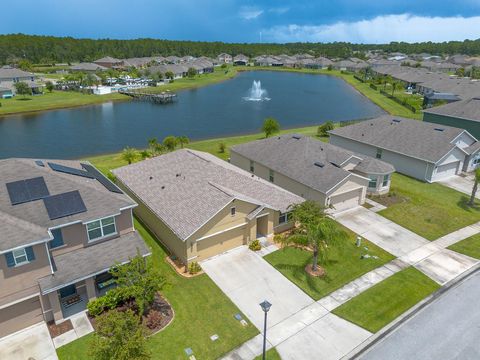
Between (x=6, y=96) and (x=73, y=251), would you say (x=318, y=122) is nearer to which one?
(x=73, y=251)

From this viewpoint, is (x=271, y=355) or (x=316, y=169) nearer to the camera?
(x=271, y=355)

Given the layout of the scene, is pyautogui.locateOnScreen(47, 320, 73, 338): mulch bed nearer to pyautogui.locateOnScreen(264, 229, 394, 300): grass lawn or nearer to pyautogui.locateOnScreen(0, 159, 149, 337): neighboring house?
pyautogui.locateOnScreen(0, 159, 149, 337): neighboring house

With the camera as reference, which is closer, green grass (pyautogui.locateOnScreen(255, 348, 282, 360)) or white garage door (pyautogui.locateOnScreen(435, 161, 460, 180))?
green grass (pyautogui.locateOnScreen(255, 348, 282, 360))

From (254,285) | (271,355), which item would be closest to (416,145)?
(254,285)

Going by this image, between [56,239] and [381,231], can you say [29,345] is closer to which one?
[56,239]

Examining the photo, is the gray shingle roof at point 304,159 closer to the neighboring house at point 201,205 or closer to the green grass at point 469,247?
the neighboring house at point 201,205

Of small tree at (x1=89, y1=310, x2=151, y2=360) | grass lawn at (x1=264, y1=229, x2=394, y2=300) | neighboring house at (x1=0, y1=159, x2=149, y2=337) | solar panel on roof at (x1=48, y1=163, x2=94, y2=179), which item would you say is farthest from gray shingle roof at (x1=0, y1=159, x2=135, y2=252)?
grass lawn at (x1=264, y1=229, x2=394, y2=300)

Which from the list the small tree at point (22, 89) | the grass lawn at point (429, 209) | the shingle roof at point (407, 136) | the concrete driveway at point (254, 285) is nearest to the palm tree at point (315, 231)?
the concrete driveway at point (254, 285)
